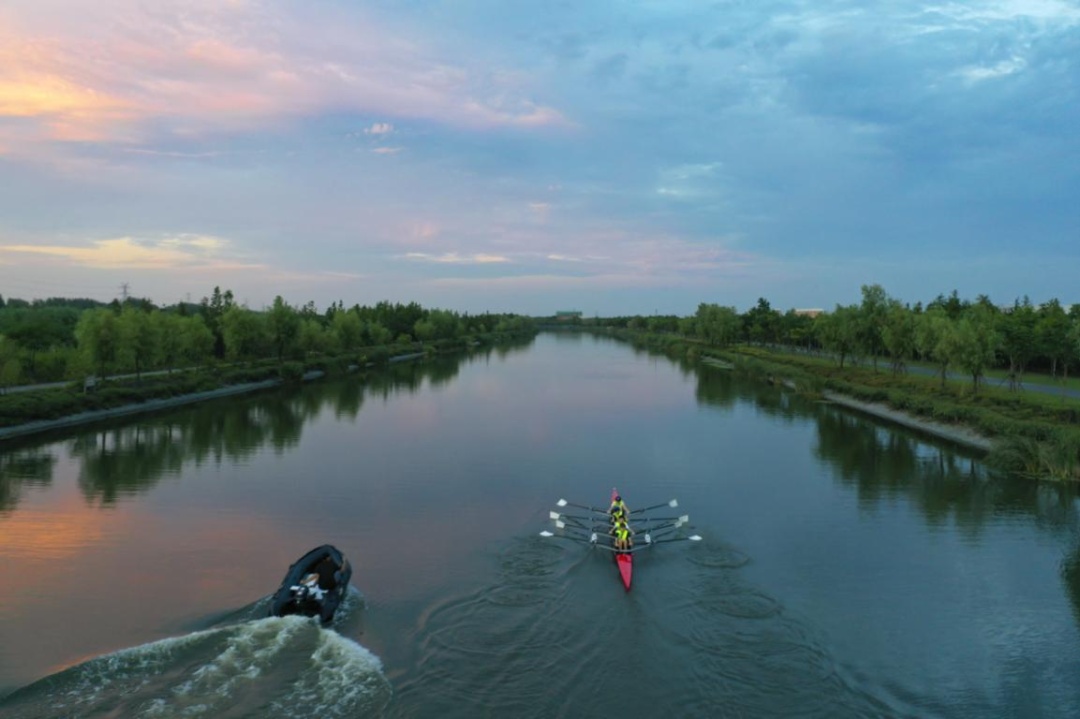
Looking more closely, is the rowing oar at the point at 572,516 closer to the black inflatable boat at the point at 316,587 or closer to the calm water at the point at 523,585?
the calm water at the point at 523,585

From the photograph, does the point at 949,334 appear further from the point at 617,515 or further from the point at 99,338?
the point at 99,338

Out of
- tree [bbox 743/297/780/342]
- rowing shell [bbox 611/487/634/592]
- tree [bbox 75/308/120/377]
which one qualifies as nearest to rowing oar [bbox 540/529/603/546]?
rowing shell [bbox 611/487/634/592]

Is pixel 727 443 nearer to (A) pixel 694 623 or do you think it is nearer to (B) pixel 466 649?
(A) pixel 694 623

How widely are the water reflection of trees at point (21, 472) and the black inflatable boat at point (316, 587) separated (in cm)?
1015

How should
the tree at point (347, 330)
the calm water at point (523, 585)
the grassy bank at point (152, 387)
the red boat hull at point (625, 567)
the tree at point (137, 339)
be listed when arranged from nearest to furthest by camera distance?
the calm water at point (523, 585) < the red boat hull at point (625, 567) < the grassy bank at point (152, 387) < the tree at point (137, 339) < the tree at point (347, 330)

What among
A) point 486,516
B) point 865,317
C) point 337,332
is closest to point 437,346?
point 337,332

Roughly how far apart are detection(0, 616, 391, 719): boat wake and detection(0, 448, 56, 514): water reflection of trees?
10385 millimetres

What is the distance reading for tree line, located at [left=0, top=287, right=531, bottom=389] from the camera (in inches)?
1227

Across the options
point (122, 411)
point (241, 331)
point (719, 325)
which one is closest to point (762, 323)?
point (719, 325)

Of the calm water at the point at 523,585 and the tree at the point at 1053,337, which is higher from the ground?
the tree at the point at 1053,337

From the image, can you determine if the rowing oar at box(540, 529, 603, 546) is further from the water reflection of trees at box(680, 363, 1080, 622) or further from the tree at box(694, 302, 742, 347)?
the tree at box(694, 302, 742, 347)

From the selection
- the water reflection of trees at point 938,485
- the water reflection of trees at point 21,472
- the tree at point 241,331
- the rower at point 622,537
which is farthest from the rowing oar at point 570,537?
the tree at point 241,331

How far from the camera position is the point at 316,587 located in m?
10.8

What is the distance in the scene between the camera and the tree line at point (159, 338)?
31156 millimetres
